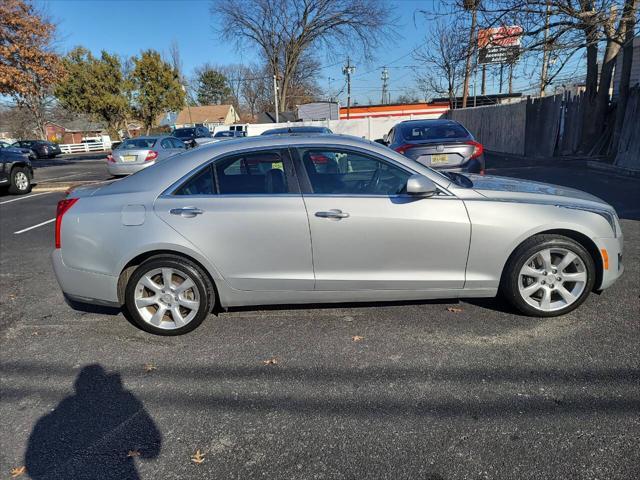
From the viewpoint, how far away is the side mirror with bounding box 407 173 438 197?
3.22 metres

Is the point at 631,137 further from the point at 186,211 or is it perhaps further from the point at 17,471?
the point at 17,471

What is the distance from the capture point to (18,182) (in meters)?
11.9

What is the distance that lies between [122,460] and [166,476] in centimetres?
29

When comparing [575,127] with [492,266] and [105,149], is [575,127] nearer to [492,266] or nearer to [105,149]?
[492,266]

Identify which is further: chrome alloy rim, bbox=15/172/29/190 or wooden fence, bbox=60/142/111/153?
wooden fence, bbox=60/142/111/153

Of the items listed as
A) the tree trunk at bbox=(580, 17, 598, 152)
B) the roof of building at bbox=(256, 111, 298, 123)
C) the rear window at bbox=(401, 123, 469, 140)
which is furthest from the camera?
the roof of building at bbox=(256, 111, 298, 123)

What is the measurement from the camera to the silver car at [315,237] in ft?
10.9

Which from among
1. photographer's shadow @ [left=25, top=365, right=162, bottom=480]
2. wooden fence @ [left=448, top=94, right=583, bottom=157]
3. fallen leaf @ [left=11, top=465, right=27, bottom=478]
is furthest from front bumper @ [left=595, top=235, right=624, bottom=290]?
wooden fence @ [left=448, top=94, right=583, bottom=157]

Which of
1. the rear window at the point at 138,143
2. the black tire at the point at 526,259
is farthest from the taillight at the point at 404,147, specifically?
the rear window at the point at 138,143

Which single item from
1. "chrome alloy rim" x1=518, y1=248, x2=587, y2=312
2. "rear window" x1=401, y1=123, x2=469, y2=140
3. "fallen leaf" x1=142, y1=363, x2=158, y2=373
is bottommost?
"fallen leaf" x1=142, y1=363, x2=158, y2=373

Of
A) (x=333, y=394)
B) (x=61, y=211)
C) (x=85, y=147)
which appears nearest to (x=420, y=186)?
(x=333, y=394)

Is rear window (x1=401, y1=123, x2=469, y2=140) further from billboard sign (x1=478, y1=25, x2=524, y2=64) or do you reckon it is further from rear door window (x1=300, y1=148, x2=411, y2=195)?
billboard sign (x1=478, y1=25, x2=524, y2=64)

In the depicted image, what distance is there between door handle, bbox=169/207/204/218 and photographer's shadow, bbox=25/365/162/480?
128 centimetres

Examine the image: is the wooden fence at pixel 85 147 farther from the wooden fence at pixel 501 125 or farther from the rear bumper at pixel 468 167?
the rear bumper at pixel 468 167
